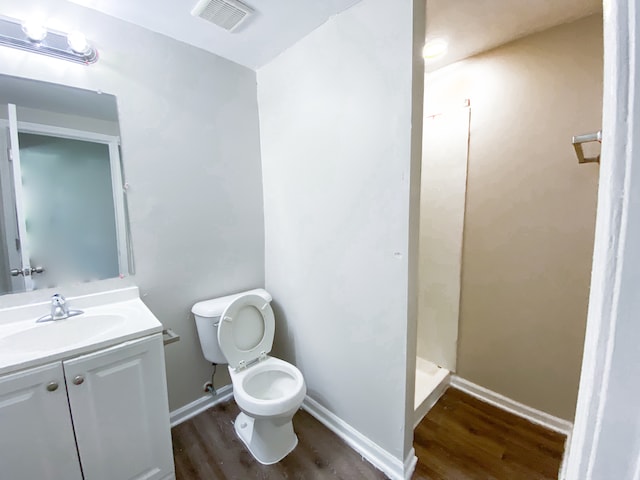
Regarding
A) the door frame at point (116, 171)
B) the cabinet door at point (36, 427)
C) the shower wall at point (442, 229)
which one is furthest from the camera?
the shower wall at point (442, 229)

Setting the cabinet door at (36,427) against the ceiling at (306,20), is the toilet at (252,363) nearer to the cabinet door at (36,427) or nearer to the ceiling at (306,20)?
the cabinet door at (36,427)

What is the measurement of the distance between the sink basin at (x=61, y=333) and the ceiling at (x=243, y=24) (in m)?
1.46

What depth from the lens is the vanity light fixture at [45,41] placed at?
1110 mm

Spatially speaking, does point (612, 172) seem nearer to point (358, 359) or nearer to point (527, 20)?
point (358, 359)

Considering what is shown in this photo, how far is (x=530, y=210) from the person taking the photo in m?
1.58

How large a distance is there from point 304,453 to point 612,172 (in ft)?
5.78

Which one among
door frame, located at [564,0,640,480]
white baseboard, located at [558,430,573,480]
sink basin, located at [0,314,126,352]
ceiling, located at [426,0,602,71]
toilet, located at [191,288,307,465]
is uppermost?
ceiling, located at [426,0,602,71]

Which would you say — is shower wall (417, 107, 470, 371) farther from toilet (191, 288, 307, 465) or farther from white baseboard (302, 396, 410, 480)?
toilet (191, 288, 307, 465)

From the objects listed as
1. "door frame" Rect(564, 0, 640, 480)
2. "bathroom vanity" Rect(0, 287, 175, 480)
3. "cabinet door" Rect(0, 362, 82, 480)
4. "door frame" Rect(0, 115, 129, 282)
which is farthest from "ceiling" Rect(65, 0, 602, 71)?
"cabinet door" Rect(0, 362, 82, 480)

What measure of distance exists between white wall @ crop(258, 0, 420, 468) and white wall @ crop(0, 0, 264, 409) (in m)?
0.21

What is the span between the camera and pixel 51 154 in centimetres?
128

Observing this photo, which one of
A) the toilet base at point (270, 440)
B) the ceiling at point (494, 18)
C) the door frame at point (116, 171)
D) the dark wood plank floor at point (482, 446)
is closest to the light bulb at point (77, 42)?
the door frame at point (116, 171)

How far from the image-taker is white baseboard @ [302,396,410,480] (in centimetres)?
134

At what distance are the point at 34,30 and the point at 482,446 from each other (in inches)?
115
